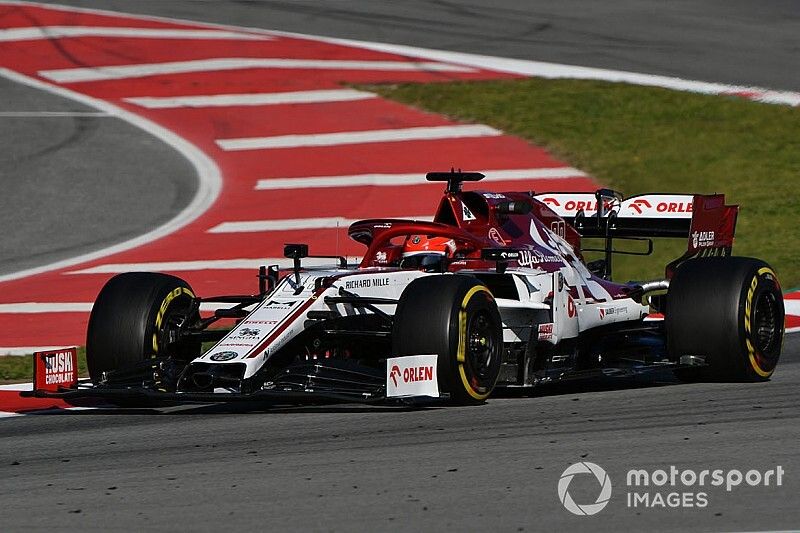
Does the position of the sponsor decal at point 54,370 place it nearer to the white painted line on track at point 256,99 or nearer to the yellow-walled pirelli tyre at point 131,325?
the yellow-walled pirelli tyre at point 131,325

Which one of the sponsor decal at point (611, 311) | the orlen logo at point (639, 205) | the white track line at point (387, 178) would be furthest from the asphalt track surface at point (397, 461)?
the white track line at point (387, 178)

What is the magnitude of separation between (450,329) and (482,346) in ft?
1.68

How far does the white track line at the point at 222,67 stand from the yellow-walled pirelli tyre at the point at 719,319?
13.1m

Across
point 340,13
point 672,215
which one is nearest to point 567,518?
point 672,215

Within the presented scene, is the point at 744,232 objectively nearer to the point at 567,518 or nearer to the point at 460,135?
the point at 460,135

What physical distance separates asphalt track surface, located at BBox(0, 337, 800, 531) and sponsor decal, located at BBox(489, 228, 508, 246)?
3.81 ft

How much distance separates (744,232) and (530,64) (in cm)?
734

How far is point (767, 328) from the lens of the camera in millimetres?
10453

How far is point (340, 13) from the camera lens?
2648 cm

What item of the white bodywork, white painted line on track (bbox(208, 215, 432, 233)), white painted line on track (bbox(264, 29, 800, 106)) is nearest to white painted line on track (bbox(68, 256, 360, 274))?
→ white painted line on track (bbox(208, 215, 432, 233))

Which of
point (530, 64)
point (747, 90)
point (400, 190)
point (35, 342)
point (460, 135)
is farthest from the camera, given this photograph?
point (530, 64)

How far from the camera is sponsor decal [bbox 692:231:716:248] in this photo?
1150 centimetres

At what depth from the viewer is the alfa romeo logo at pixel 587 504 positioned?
6.36 metres

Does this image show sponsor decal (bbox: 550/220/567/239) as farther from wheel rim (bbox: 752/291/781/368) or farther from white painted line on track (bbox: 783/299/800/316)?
white painted line on track (bbox: 783/299/800/316)
